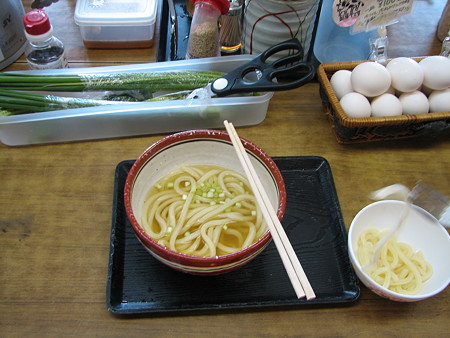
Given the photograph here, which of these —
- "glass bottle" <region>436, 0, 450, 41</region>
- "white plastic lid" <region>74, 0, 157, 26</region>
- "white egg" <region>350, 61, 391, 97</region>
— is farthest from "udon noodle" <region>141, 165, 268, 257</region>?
"glass bottle" <region>436, 0, 450, 41</region>

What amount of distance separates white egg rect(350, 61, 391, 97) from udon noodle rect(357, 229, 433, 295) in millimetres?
372

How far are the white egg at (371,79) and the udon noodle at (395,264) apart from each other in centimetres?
37

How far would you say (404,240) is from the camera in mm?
945

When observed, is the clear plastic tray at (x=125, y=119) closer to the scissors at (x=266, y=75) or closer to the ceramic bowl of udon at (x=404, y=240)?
the scissors at (x=266, y=75)

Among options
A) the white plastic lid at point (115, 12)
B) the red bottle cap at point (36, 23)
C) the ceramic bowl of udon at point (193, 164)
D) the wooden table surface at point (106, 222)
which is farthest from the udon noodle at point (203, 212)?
the white plastic lid at point (115, 12)

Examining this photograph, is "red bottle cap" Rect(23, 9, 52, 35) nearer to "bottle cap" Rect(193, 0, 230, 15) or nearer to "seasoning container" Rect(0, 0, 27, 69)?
"seasoning container" Rect(0, 0, 27, 69)

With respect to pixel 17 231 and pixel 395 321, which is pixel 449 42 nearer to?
pixel 395 321

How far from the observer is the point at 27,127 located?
1.10 m

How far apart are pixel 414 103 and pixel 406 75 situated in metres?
0.08

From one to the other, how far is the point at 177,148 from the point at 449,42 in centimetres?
89

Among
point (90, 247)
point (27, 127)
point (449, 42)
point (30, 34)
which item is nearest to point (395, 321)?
point (90, 247)

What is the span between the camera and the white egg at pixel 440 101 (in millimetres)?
1101

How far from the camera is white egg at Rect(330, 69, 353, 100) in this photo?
1135mm

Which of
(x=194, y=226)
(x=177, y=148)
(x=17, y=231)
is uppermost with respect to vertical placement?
(x=177, y=148)
